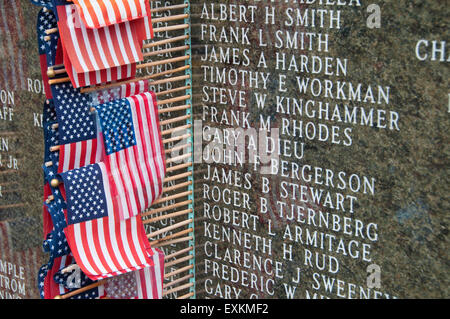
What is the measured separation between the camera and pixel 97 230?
5.35 m

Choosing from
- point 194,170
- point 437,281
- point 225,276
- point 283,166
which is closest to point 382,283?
point 437,281

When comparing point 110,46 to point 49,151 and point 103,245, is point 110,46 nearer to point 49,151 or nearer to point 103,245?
point 49,151

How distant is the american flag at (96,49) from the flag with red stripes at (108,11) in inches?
A: 3.4

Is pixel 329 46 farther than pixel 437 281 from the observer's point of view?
Yes

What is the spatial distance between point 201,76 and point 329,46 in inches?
54.7

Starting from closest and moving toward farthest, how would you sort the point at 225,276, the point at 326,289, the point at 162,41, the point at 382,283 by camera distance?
the point at 382,283
the point at 326,289
the point at 162,41
the point at 225,276

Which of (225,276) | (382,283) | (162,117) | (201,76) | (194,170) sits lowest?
(225,276)

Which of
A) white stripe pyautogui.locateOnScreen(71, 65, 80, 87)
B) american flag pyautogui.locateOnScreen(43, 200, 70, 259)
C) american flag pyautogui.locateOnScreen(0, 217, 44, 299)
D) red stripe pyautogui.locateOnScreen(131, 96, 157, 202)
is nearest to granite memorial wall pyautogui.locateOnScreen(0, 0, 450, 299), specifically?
red stripe pyautogui.locateOnScreen(131, 96, 157, 202)

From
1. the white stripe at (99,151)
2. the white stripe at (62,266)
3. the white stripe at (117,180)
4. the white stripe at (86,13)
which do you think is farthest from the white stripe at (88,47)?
the white stripe at (62,266)

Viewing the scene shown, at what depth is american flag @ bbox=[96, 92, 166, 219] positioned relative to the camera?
5.36 m

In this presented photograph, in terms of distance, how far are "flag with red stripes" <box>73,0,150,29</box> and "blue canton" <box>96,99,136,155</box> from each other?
0.63m

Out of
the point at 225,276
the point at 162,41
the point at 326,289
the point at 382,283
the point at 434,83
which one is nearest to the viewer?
the point at 434,83

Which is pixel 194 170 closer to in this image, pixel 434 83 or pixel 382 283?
pixel 382 283

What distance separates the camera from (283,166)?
5645 millimetres
